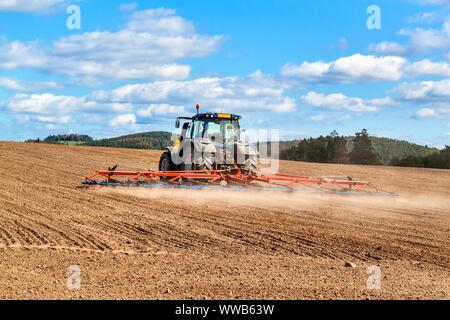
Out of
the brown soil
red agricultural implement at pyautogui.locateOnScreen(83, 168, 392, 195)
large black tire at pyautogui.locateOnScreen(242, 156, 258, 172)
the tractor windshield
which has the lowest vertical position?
the brown soil

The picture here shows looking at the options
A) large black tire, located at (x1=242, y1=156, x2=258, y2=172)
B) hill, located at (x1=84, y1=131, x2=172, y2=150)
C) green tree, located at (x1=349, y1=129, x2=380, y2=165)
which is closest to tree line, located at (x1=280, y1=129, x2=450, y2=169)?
green tree, located at (x1=349, y1=129, x2=380, y2=165)

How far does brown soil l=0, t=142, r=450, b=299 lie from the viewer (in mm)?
6168

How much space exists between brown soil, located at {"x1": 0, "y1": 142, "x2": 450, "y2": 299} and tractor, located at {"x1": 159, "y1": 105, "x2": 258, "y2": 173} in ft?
6.52

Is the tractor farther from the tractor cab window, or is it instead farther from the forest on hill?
the forest on hill

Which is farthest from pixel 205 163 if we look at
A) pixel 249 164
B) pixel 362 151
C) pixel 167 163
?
pixel 362 151

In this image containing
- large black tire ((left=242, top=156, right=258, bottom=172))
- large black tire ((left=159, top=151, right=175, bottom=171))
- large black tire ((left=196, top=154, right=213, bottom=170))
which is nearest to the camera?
large black tire ((left=196, top=154, right=213, bottom=170))

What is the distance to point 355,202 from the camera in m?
13.9

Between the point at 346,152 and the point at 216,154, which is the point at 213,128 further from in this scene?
the point at 346,152

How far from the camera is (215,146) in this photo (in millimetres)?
16266

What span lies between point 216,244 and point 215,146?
311 inches

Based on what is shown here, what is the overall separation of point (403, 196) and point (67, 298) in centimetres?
1190
